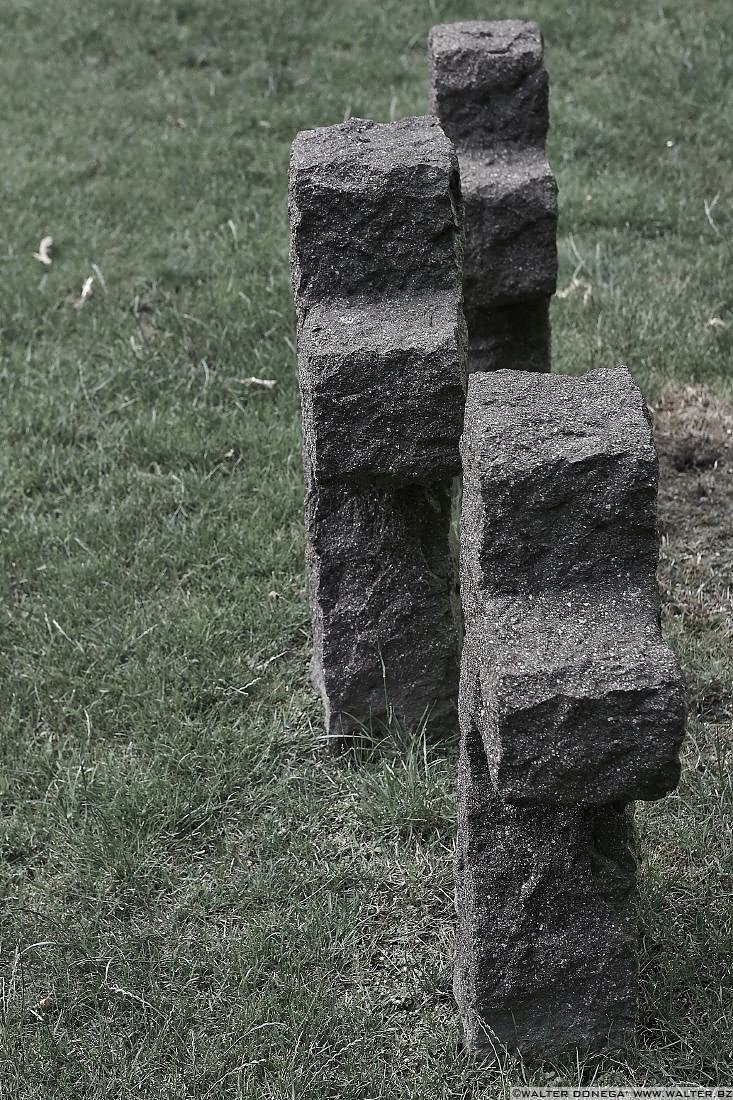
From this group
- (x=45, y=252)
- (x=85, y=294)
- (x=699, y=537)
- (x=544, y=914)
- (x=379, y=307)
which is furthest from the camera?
(x=45, y=252)

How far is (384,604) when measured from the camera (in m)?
3.23

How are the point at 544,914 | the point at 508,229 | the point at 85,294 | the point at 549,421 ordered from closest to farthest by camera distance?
the point at 549,421
the point at 544,914
the point at 508,229
the point at 85,294

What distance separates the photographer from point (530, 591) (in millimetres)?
2158

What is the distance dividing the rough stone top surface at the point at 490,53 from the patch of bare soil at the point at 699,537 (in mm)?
1217

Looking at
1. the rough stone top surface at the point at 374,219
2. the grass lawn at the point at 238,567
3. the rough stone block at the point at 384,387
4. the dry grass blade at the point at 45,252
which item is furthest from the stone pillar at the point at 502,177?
the dry grass blade at the point at 45,252

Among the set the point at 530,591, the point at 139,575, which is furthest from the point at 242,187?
the point at 530,591

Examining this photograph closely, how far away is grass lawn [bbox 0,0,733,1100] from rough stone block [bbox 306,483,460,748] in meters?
0.16

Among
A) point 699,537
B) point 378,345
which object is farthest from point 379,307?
point 699,537

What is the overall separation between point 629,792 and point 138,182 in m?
4.79

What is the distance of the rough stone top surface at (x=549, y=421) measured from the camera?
2.10 m

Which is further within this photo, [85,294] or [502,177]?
[85,294]

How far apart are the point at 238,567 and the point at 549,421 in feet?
6.66

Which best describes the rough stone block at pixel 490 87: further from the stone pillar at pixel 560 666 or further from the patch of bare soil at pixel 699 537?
the stone pillar at pixel 560 666

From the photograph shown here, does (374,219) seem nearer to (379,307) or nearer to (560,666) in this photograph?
(379,307)
